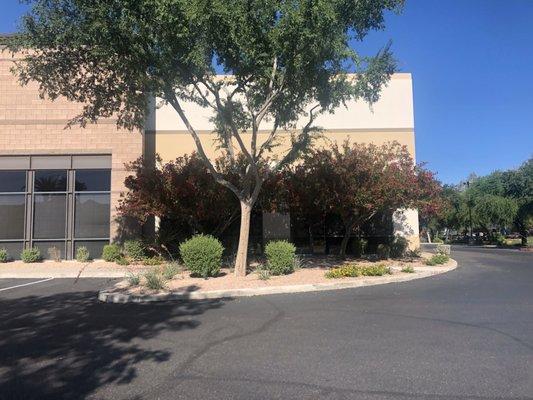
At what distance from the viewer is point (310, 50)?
476 inches

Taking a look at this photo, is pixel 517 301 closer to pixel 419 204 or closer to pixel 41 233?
pixel 419 204

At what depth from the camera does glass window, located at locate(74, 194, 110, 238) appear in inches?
867

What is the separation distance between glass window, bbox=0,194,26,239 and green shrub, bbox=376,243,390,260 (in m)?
15.6

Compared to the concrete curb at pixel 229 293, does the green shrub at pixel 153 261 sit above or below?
above

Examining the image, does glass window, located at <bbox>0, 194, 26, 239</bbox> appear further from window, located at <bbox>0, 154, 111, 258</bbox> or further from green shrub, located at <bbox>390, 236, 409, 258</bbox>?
green shrub, located at <bbox>390, 236, 409, 258</bbox>

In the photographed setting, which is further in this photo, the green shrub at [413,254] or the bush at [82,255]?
the green shrub at [413,254]

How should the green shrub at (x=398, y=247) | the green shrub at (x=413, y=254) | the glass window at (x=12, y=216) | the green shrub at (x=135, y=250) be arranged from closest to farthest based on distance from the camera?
the green shrub at (x=135, y=250) → the green shrub at (x=413, y=254) → the green shrub at (x=398, y=247) → the glass window at (x=12, y=216)

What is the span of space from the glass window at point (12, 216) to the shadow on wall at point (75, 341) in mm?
11574

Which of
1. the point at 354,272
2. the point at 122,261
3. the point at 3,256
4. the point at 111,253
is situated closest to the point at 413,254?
the point at 354,272

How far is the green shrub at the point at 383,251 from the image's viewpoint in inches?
838

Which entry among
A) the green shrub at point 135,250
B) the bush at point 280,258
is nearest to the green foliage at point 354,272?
the bush at point 280,258

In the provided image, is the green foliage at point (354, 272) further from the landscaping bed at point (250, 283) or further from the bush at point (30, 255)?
the bush at point (30, 255)

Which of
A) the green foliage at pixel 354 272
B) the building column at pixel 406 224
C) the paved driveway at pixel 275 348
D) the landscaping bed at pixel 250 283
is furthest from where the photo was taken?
the building column at pixel 406 224

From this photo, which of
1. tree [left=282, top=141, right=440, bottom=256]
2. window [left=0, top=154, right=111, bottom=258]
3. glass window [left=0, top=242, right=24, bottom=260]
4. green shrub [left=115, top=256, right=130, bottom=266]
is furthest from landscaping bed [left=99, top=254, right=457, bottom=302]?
glass window [left=0, top=242, right=24, bottom=260]
